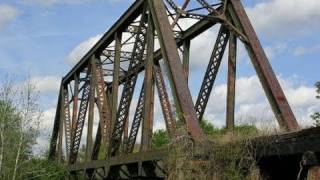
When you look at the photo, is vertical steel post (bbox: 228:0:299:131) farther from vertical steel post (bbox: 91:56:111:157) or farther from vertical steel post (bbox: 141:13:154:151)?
vertical steel post (bbox: 91:56:111:157)

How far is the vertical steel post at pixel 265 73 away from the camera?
11.9 meters

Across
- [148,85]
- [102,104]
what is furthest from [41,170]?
[148,85]

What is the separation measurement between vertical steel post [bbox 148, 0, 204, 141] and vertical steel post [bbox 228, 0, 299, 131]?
183cm

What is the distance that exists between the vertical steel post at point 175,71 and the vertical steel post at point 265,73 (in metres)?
1.83

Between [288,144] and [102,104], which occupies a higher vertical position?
[102,104]

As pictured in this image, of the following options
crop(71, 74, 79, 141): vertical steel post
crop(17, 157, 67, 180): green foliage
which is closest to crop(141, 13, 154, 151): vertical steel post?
crop(17, 157, 67, 180): green foliage

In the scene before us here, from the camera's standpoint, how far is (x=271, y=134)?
8.88 meters

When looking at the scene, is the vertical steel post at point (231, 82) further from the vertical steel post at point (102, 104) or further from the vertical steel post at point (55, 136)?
the vertical steel post at point (55, 136)

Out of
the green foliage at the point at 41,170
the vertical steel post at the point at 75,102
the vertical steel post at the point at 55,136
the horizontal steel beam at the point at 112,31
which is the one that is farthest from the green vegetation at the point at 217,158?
the vertical steel post at the point at 55,136

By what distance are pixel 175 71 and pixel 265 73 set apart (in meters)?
2.10

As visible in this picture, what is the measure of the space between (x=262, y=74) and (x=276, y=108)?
0.96 m

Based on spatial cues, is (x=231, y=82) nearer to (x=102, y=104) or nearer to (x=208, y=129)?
(x=102, y=104)

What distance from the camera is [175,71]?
1237cm

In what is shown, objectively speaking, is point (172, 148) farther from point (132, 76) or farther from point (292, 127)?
point (132, 76)
